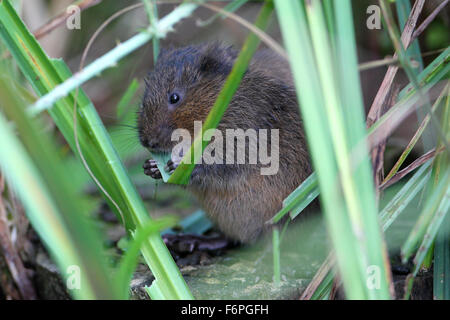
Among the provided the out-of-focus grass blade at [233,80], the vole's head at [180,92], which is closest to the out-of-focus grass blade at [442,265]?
the out-of-focus grass blade at [233,80]

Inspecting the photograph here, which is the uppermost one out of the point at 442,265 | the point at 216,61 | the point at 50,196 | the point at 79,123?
the point at 216,61

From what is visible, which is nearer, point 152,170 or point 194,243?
point 152,170

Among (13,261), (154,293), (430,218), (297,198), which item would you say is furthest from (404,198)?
(13,261)

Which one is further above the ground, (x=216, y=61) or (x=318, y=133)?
(x=216, y=61)

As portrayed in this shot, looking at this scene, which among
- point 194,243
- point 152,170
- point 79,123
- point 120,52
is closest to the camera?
point 120,52

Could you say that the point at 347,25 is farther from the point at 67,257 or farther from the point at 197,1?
the point at 67,257

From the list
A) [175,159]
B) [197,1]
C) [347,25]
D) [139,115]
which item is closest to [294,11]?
[347,25]

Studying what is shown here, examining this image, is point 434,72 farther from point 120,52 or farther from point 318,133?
point 120,52

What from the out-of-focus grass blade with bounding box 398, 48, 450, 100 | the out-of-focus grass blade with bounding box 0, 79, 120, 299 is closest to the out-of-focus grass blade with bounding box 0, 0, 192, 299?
the out-of-focus grass blade with bounding box 0, 79, 120, 299
